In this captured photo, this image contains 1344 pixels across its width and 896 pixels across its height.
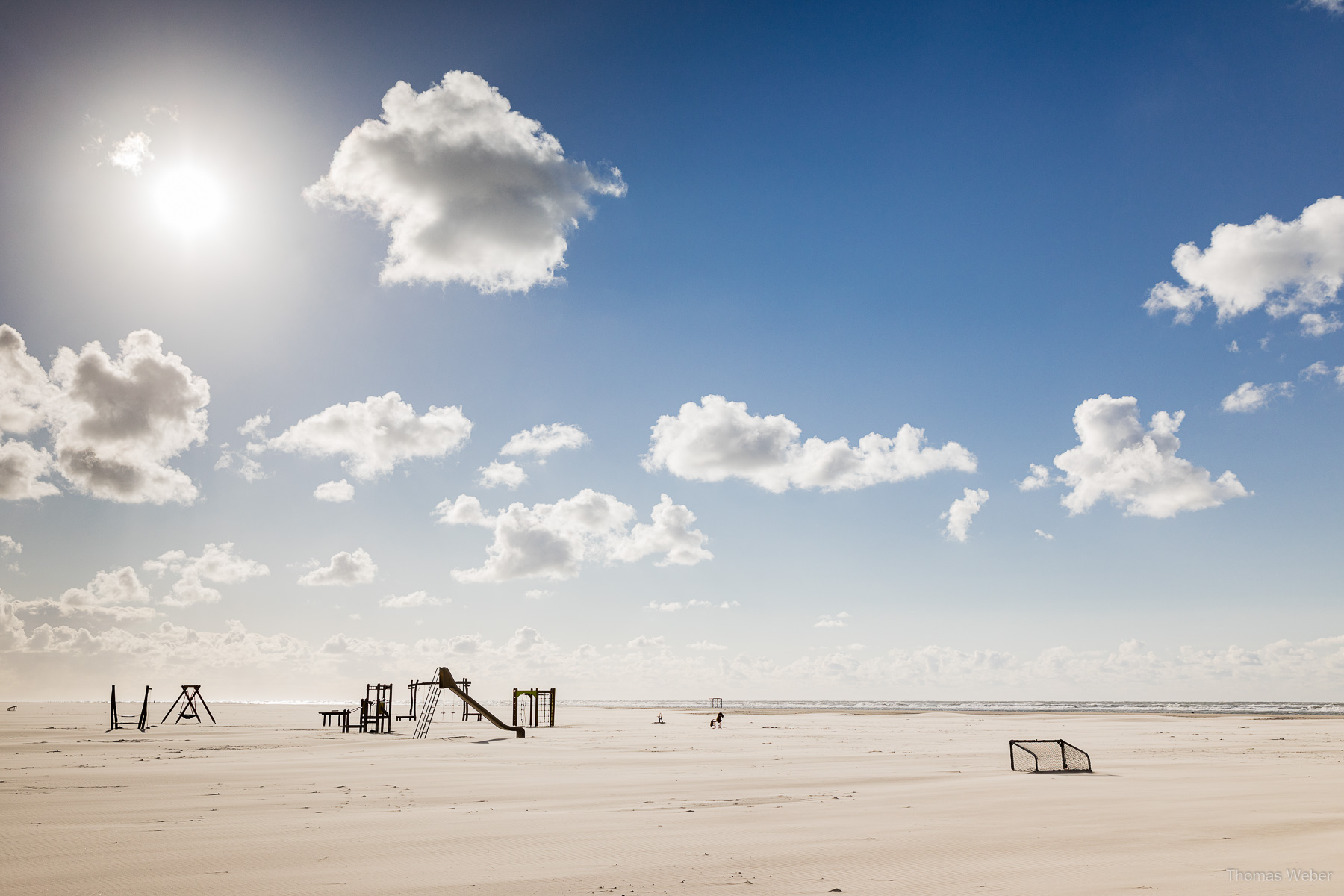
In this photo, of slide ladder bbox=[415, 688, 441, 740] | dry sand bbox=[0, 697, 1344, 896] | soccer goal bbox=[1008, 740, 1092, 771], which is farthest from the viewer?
slide ladder bbox=[415, 688, 441, 740]

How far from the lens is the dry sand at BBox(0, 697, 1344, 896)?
914 centimetres

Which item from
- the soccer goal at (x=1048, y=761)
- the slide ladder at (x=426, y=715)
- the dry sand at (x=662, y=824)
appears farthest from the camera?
the slide ladder at (x=426, y=715)

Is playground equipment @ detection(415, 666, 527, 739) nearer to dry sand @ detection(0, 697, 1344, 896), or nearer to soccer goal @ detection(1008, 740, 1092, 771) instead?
dry sand @ detection(0, 697, 1344, 896)

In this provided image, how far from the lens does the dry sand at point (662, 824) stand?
914cm

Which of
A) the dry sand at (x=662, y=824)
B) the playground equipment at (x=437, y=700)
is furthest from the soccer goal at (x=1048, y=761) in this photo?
the playground equipment at (x=437, y=700)

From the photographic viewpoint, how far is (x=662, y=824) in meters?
13.0

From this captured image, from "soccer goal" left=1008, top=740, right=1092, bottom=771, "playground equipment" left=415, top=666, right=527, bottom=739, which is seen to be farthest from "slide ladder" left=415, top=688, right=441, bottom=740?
"soccer goal" left=1008, top=740, right=1092, bottom=771

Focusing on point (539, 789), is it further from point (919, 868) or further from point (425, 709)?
point (425, 709)

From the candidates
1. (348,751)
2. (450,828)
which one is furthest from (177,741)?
(450,828)

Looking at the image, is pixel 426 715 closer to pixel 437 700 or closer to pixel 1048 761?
pixel 437 700

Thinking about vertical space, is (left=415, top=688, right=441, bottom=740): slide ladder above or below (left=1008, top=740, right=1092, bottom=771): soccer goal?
below

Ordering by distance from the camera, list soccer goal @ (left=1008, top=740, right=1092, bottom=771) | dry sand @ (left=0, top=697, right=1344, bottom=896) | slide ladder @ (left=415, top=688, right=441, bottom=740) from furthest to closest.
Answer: slide ladder @ (left=415, top=688, right=441, bottom=740) → soccer goal @ (left=1008, top=740, right=1092, bottom=771) → dry sand @ (left=0, top=697, right=1344, bottom=896)

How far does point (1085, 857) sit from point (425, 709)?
163ft

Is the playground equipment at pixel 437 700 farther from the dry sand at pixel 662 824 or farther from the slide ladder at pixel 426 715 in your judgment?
the dry sand at pixel 662 824
